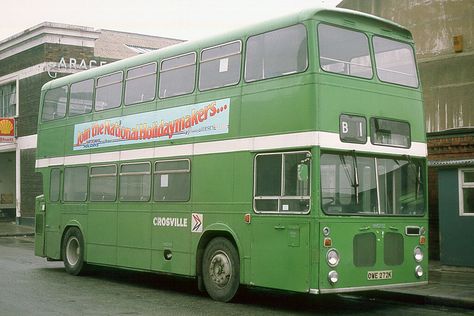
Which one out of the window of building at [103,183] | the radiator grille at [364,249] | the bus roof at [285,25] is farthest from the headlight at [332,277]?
the window of building at [103,183]

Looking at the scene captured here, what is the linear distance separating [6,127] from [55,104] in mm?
16514

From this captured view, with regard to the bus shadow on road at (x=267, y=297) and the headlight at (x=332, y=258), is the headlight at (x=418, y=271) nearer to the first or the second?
the bus shadow on road at (x=267, y=297)

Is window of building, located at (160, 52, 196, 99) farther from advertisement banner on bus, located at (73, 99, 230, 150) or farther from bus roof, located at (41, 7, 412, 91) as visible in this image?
advertisement banner on bus, located at (73, 99, 230, 150)

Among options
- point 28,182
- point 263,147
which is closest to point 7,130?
point 28,182

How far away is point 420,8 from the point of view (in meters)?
19.4

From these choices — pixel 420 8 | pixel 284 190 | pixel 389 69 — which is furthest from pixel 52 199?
pixel 420 8

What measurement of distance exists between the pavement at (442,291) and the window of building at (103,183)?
558 cm

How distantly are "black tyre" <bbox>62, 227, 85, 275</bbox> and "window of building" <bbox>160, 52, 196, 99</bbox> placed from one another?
4342 mm

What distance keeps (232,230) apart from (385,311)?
9.02 feet

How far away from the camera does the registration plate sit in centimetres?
1053

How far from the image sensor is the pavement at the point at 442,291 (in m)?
11.5

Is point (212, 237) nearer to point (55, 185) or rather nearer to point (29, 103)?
point (55, 185)

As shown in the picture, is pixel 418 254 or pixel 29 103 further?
pixel 29 103

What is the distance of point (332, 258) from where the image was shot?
10.1 metres
